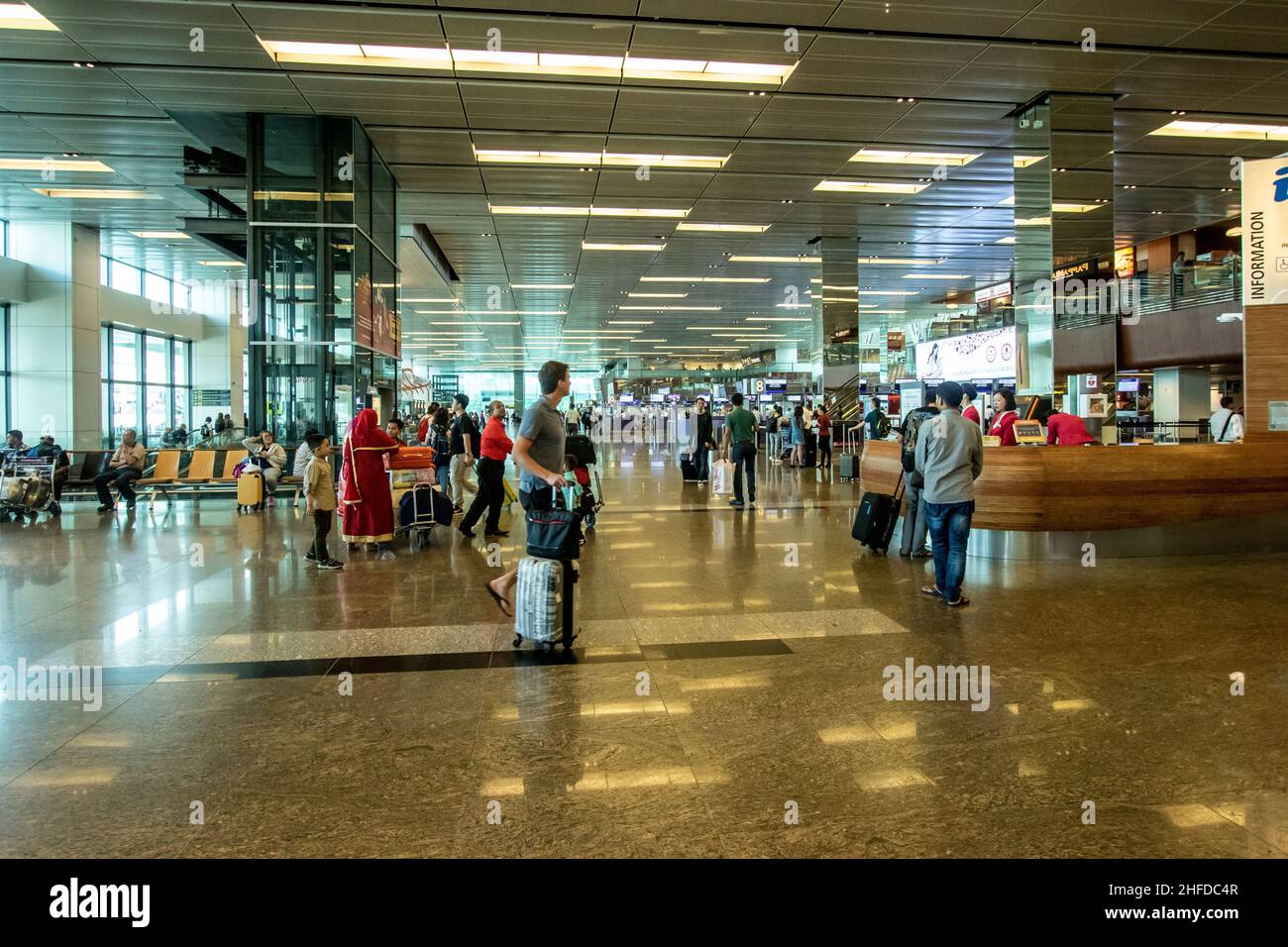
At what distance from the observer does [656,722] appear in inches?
152

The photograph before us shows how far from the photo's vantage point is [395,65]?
977 cm

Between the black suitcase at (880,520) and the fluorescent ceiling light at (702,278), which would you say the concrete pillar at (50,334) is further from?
Answer: the black suitcase at (880,520)

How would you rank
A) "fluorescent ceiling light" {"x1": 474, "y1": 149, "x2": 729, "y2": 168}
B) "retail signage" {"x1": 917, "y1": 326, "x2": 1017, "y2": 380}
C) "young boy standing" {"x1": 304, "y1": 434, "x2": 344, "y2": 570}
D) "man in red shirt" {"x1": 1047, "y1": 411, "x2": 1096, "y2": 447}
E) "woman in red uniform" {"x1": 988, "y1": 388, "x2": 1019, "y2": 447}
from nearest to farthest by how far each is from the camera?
"young boy standing" {"x1": 304, "y1": 434, "x2": 344, "y2": 570} → "woman in red uniform" {"x1": 988, "y1": 388, "x2": 1019, "y2": 447} → "man in red shirt" {"x1": 1047, "y1": 411, "x2": 1096, "y2": 447} → "retail signage" {"x1": 917, "y1": 326, "x2": 1017, "y2": 380} → "fluorescent ceiling light" {"x1": 474, "y1": 149, "x2": 729, "y2": 168}

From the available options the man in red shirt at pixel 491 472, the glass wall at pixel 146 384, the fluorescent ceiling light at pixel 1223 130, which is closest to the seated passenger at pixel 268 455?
the man in red shirt at pixel 491 472

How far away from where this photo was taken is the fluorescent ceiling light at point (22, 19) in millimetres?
8391

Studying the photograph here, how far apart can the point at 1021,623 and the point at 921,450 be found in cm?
166

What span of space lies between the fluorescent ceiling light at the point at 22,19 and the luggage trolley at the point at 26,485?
Answer: 6.73m

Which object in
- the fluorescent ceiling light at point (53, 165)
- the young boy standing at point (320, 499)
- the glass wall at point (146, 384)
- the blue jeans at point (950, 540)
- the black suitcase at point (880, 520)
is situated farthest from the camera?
the glass wall at point (146, 384)

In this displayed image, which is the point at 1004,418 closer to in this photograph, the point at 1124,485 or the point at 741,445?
the point at 1124,485

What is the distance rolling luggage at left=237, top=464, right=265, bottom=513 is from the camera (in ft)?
41.8

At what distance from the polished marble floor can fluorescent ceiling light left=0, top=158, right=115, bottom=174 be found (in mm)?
9856

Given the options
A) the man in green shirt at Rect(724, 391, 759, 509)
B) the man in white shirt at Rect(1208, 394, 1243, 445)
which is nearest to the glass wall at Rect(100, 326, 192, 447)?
the man in green shirt at Rect(724, 391, 759, 509)

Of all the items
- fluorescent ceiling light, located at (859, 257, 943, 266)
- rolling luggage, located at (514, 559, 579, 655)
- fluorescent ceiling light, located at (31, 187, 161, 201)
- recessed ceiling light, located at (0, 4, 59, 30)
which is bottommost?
rolling luggage, located at (514, 559, 579, 655)

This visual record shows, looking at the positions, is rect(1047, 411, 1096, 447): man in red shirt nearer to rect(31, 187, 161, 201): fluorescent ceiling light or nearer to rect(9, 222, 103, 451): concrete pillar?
rect(31, 187, 161, 201): fluorescent ceiling light
